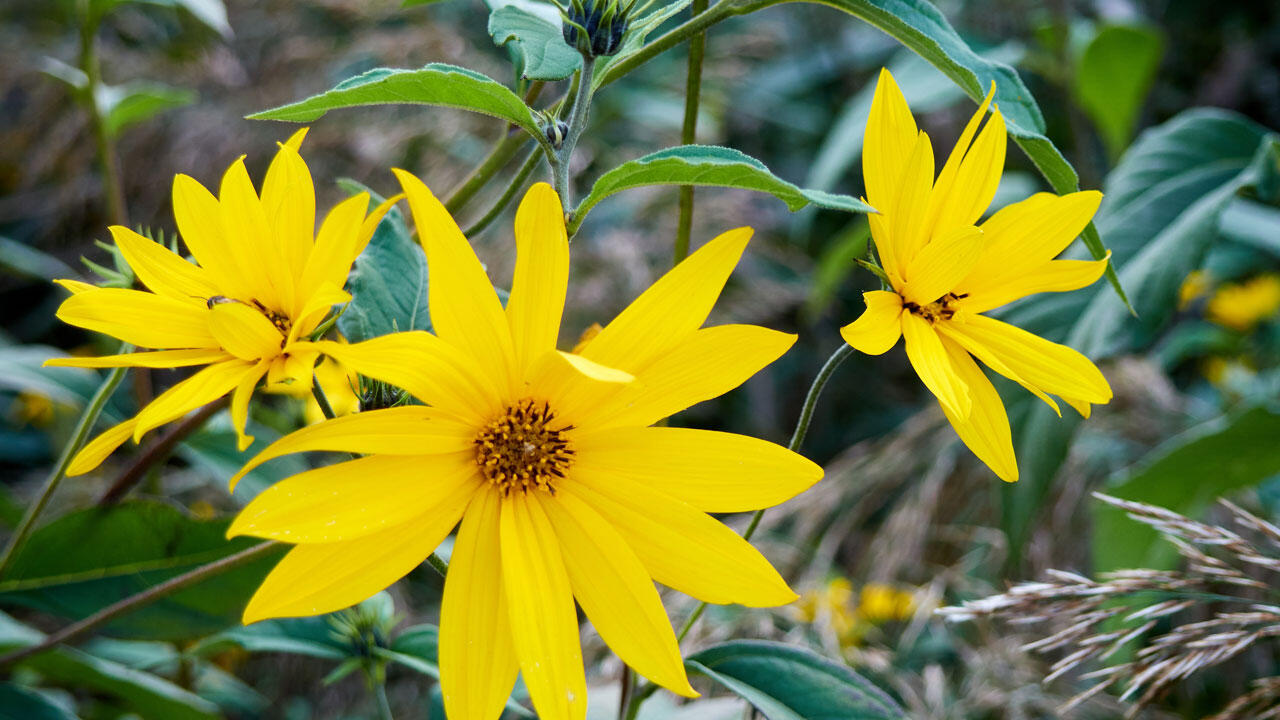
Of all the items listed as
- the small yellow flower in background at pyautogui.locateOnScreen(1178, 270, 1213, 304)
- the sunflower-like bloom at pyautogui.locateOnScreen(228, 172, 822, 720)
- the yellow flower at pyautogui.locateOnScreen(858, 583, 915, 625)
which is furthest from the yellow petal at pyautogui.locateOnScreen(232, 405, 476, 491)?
the small yellow flower in background at pyautogui.locateOnScreen(1178, 270, 1213, 304)

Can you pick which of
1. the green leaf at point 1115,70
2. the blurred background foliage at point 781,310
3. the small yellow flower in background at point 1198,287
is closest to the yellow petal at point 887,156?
the blurred background foliage at point 781,310

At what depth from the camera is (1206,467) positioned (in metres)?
0.85

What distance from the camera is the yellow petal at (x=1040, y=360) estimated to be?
1.30ft

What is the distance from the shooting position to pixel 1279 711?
1.69 feet

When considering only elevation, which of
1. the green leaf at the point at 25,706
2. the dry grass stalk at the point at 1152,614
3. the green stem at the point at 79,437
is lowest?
the dry grass stalk at the point at 1152,614

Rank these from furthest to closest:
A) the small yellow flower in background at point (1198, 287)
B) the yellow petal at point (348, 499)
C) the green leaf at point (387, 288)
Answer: the small yellow flower in background at point (1198, 287)
the green leaf at point (387, 288)
the yellow petal at point (348, 499)

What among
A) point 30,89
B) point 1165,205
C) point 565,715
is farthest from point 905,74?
point 30,89

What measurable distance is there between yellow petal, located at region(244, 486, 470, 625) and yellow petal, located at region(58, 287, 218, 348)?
0.10m

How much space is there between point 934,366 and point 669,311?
0.35 ft

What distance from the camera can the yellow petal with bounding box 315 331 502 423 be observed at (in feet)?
1.01

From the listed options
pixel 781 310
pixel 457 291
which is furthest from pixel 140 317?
pixel 781 310

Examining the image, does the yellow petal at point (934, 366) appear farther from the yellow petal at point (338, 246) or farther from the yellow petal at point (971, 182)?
the yellow petal at point (338, 246)

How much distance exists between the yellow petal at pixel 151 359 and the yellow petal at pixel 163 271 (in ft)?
0.08

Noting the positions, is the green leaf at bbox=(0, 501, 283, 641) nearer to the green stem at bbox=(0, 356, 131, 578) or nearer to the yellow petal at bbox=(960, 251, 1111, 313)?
the green stem at bbox=(0, 356, 131, 578)
